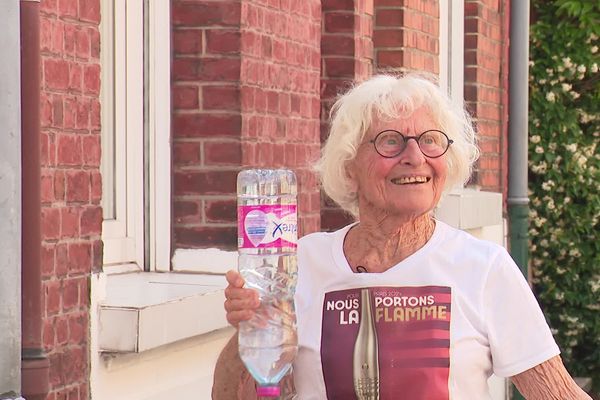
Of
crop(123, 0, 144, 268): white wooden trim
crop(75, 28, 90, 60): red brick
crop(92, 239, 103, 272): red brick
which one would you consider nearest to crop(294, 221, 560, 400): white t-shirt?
crop(92, 239, 103, 272): red brick

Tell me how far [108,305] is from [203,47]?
142 cm

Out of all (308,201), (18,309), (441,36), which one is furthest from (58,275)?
(441,36)

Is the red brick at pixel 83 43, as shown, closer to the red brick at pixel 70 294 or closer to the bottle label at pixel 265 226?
the red brick at pixel 70 294

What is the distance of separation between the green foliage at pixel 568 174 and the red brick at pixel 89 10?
306 inches

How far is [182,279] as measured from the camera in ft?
18.3

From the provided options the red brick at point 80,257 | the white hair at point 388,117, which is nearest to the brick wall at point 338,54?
the red brick at point 80,257

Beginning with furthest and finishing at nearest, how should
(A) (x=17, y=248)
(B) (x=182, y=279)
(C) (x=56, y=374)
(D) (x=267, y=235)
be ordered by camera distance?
(B) (x=182, y=279)
(C) (x=56, y=374)
(A) (x=17, y=248)
(D) (x=267, y=235)

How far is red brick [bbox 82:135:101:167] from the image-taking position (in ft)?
14.9

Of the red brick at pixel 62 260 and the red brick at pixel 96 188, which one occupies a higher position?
the red brick at pixel 96 188

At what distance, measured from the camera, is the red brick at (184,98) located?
578 cm

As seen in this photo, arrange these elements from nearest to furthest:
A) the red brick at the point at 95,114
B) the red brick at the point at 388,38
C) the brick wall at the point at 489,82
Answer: the red brick at the point at 95,114 < the red brick at the point at 388,38 < the brick wall at the point at 489,82

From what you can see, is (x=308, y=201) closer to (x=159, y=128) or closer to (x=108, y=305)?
(x=159, y=128)

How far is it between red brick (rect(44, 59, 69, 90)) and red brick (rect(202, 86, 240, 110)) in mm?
1377

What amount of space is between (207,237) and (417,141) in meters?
2.26
